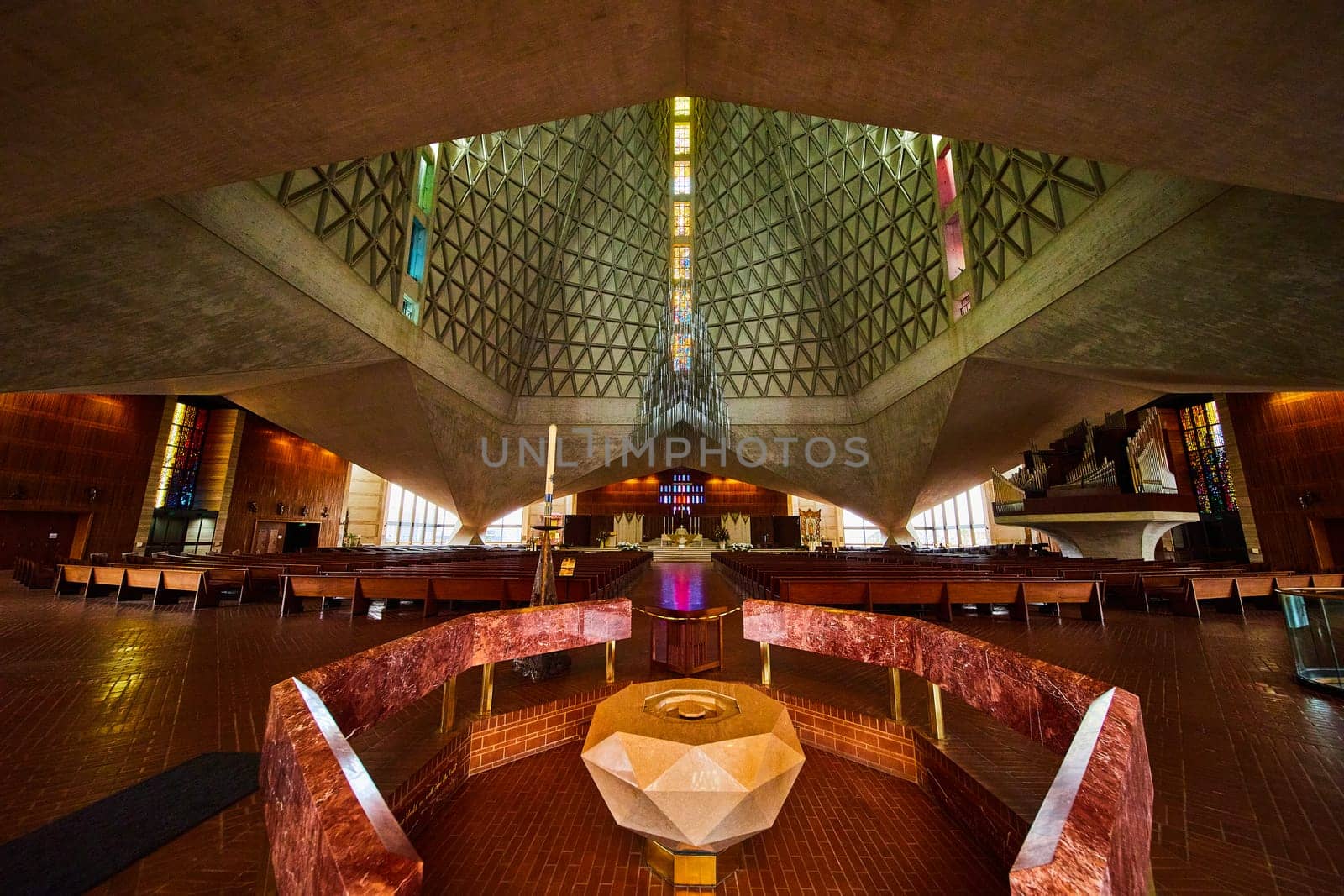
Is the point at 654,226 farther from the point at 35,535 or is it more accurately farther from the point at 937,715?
the point at 35,535

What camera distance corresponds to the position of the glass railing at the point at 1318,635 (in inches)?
142

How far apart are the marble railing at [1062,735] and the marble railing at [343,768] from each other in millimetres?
1166

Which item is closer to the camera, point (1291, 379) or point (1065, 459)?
point (1291, 379)

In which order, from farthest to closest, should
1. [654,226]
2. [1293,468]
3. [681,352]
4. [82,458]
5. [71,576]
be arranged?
[654,226] < [681,352] < [82,458] < [1293,468] < [71,576]

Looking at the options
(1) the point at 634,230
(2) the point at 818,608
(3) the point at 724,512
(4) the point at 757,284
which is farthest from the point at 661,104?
(2) the point at 818,608

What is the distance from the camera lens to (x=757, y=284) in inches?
797

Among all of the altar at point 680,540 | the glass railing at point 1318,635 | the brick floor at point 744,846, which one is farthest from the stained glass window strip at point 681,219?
the brick floor at point 744,846

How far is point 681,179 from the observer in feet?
73.6

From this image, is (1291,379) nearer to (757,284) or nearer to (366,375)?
(757,284)

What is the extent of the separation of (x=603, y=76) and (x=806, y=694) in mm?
6007

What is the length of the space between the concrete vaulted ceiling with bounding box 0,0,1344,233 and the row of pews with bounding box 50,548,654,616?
4785mm

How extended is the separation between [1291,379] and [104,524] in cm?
2909

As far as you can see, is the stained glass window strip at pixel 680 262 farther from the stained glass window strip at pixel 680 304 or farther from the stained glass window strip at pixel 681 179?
the stained glass window strip at pixel 681 179

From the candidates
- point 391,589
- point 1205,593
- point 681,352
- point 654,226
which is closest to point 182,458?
point 391,589
